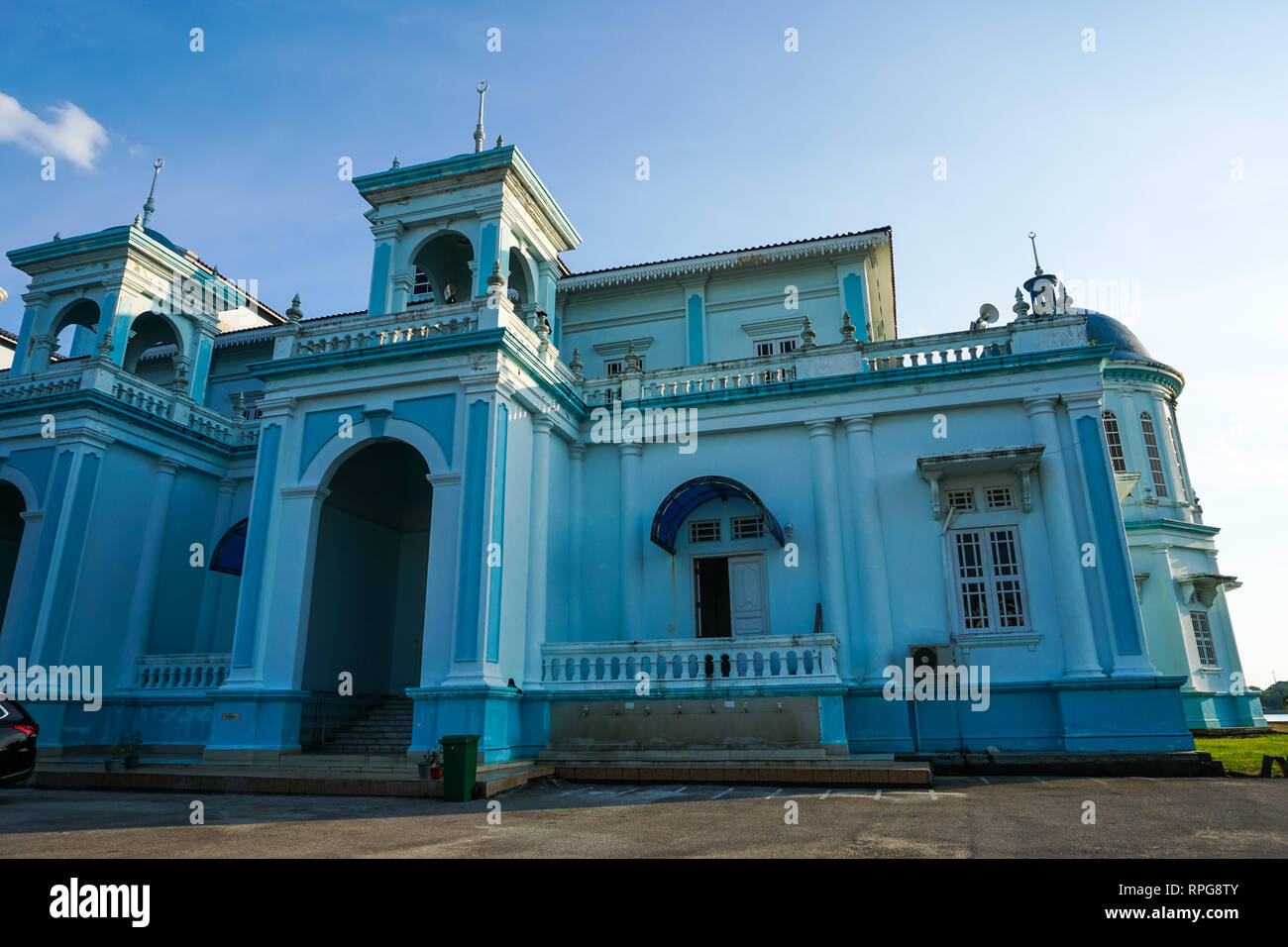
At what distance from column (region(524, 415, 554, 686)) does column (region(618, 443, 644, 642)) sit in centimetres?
184

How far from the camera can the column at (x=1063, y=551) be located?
14203 mm

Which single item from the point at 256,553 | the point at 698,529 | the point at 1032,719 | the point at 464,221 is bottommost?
the point at 1032,719

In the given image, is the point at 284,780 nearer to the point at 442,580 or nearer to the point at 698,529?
the point at 442,580

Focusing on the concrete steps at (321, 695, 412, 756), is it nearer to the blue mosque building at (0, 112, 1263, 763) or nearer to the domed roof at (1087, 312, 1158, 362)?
the blue mosque building at (0, 112, 1263, 763)

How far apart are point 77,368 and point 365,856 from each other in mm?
17627

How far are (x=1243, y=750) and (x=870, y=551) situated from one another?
9.79m

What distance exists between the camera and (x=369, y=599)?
61.7 ft

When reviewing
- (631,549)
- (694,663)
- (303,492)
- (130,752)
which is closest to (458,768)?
(694,663)

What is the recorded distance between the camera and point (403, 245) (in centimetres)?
1805

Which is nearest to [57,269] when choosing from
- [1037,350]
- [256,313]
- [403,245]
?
[256,313]

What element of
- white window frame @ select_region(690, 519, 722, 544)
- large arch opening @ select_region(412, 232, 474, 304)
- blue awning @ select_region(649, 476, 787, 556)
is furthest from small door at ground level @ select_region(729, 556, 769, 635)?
large arch opening @ select_region(412, 232, 474, 304)

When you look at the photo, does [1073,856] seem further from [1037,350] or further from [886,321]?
[886,321]

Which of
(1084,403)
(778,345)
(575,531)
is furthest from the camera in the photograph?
(778,345)

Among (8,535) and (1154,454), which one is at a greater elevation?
(1154,454)
